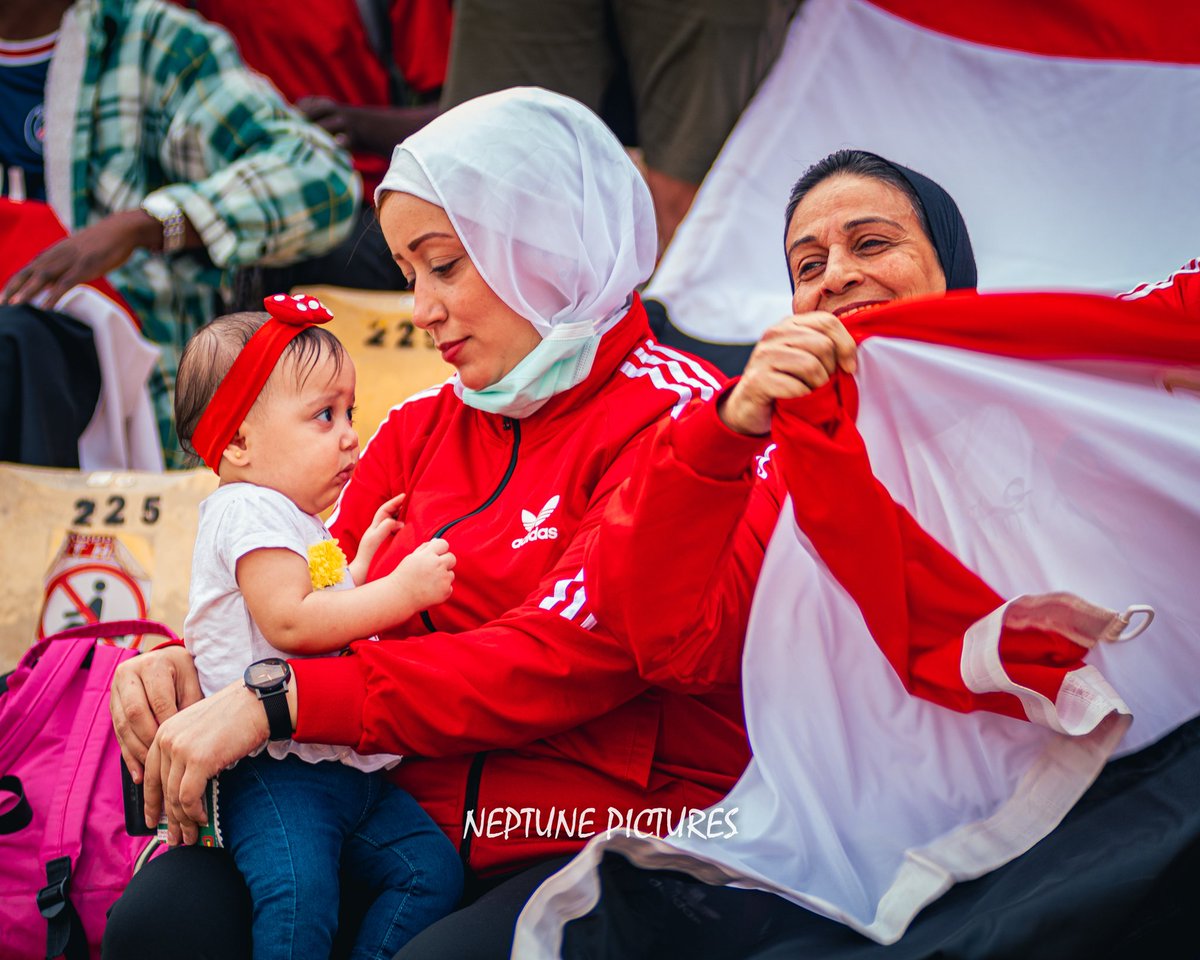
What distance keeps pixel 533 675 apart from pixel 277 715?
331 mm

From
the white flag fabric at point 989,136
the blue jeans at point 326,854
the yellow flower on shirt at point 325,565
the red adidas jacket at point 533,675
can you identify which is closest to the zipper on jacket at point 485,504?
the red adidas jacket at point 533,675

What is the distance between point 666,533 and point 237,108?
2.36 meters

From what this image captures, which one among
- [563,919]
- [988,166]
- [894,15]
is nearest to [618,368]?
[563,919]

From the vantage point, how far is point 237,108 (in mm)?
3504

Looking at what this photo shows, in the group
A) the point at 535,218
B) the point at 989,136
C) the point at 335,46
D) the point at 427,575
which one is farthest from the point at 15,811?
the point at 335,46

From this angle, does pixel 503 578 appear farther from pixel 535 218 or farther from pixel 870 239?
pixel 870 239

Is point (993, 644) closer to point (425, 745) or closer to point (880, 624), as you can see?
point (880, 624)

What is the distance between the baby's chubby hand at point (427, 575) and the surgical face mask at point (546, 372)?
246 millimetres

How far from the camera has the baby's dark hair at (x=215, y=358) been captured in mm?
1887

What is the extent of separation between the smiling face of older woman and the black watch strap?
0.90 metres

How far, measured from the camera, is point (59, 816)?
189cm

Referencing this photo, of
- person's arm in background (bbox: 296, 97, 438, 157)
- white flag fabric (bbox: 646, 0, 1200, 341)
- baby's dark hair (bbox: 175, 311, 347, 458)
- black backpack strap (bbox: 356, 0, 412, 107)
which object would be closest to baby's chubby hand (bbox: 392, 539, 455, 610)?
baby's dark hair (bbox: 175, 311, 347, 458)

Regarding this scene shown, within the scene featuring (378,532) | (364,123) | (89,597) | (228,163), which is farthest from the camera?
(364,123)

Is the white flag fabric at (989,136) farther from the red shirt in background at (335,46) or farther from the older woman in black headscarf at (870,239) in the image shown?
the red shirt in background at (335,46)
